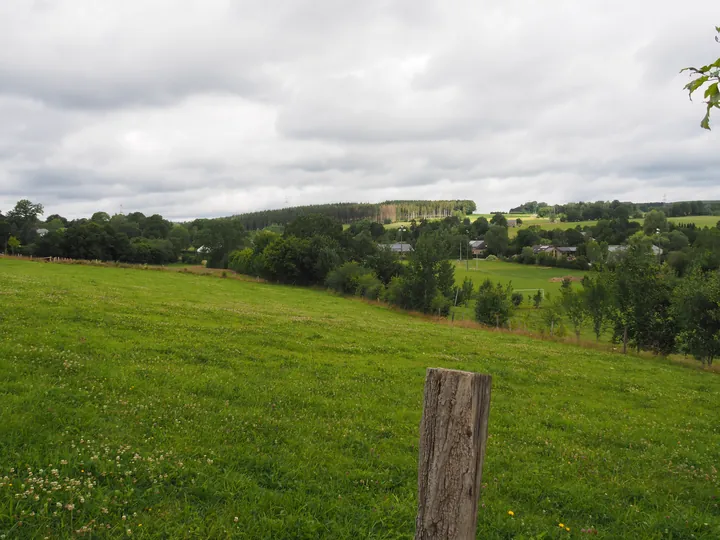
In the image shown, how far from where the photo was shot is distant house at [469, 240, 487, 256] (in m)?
148

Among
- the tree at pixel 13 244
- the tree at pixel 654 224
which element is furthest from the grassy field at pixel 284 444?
the tree at pixel 654 224

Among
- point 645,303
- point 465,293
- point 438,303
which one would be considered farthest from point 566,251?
point 645,303

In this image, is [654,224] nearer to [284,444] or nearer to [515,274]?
[515,274]

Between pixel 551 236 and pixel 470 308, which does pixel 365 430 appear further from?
pixel 551 236

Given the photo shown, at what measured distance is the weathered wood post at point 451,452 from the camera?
315 centimetres

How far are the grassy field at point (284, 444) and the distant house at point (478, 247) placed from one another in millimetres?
135664

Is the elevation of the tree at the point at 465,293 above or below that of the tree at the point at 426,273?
below

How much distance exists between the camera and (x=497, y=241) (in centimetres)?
14250

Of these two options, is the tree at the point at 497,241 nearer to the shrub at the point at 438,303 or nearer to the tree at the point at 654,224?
the tree at the point at 654,224

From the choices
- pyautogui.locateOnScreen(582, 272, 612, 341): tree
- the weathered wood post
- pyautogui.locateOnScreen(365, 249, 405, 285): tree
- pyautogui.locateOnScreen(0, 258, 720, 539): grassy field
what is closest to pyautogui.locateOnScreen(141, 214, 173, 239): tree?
pyautogui.locateOnScreen(365, 249, 405, 285): tree

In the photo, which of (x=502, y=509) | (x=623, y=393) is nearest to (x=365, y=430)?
(x=502, y=509)

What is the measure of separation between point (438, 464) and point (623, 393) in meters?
15.1

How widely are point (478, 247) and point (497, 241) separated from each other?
1161 centimetres

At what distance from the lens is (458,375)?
123 inches
